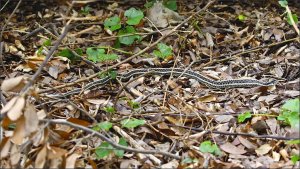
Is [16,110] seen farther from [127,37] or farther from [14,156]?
[127,37]

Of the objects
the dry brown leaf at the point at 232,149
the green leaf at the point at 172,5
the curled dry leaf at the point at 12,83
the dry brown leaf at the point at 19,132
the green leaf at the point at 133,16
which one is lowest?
the dry brown leaf at the point at 232,149

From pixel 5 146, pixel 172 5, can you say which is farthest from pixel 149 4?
pixel 5 146

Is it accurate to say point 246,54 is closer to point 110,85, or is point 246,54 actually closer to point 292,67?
point 292,67

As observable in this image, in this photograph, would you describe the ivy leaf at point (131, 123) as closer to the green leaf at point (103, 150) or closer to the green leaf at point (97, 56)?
the green leaf at point (103, 150)

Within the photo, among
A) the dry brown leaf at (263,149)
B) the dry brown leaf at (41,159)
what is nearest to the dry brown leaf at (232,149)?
the dry brown leaf at (263,149)

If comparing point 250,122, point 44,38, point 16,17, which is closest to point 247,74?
point 250,122
